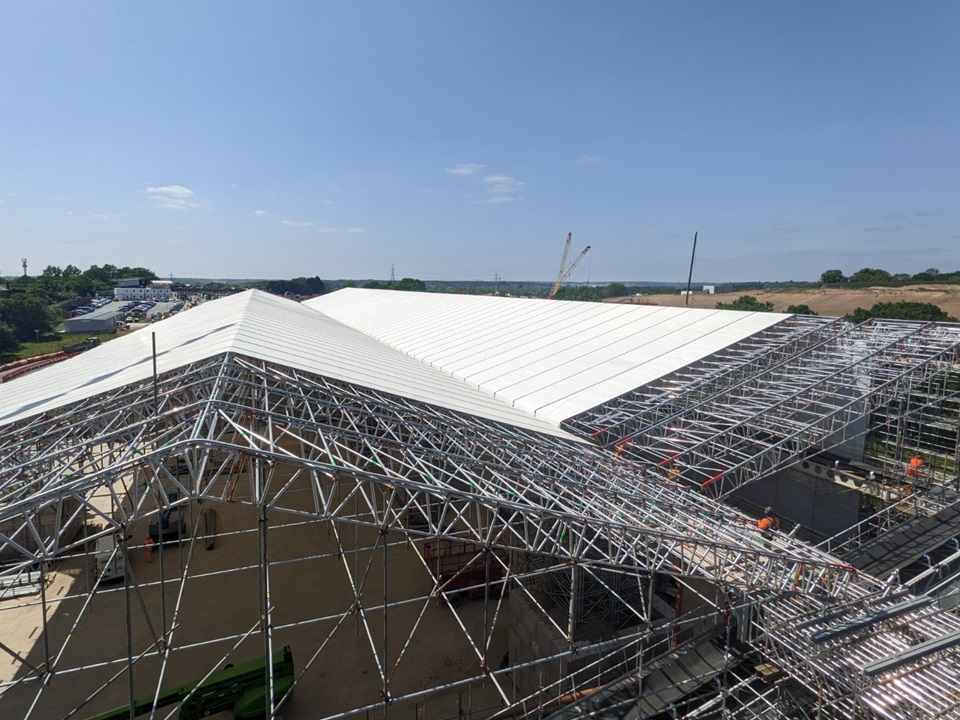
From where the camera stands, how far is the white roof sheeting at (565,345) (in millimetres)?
16219

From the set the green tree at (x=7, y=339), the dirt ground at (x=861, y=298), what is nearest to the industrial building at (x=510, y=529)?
the dirt ground at (x=861, y=298)

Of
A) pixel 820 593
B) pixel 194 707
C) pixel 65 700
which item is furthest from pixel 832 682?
pixel 65 700

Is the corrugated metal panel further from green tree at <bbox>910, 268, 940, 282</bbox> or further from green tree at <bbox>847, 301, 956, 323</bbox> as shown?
green tree at <bbox>910, 268, 940, 282</bbox>

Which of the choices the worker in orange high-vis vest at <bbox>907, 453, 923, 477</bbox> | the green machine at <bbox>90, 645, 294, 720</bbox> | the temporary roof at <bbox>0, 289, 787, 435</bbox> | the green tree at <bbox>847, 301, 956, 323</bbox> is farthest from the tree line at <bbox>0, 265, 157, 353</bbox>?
the green tree at <bbox>847, 301, 956, 323</bbox>

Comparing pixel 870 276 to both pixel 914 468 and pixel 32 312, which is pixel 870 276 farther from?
pixel 32 312

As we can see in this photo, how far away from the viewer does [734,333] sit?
18531 millimetres

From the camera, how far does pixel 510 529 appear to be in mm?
8023

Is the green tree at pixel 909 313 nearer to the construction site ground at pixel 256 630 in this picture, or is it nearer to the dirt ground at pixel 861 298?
the dirt ground at pixel 861 298

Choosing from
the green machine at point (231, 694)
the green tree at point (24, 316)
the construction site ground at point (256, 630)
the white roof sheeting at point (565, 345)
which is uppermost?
the white roof sheeting at point (565, 345)

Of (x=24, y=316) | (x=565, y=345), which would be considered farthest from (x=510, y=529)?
(x=24, y=316)

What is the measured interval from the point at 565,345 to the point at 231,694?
14572mm

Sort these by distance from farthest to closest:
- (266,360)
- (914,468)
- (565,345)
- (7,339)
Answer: (7,339)
(565,345)
(914,468)
(266,360)

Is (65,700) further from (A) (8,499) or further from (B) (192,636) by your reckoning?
(A) (8,499)

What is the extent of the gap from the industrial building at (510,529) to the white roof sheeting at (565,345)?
17 cm
